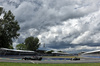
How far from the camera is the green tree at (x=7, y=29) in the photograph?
6606 cm

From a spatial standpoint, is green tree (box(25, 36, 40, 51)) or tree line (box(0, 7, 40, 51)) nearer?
tree line (box(0, 7, 40, 51))

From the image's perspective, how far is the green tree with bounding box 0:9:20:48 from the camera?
6606cm

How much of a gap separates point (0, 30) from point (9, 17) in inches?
390

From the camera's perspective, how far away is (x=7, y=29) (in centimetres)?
6738

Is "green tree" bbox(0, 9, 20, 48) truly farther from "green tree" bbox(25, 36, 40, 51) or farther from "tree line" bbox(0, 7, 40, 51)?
"green tree" bbox(25, 36, 40, 51)

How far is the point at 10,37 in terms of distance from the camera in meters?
66.9

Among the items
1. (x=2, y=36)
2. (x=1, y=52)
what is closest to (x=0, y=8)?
(x=2, y=36)

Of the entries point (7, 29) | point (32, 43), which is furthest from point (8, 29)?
point (32, 43)

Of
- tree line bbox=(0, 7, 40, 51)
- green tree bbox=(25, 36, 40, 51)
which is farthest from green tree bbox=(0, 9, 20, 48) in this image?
green tree bbox=(25, 36, 40, 51)

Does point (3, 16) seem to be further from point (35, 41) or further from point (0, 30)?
point (35, 41)

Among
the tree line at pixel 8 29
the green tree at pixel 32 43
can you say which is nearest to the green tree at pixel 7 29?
the tree line at pixel 8 29

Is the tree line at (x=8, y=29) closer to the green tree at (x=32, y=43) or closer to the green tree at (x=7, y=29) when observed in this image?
the green tree at (x=7, y=29)

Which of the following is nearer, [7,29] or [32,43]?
→ [7,29]

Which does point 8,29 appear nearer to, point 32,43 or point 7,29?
point 7,29
